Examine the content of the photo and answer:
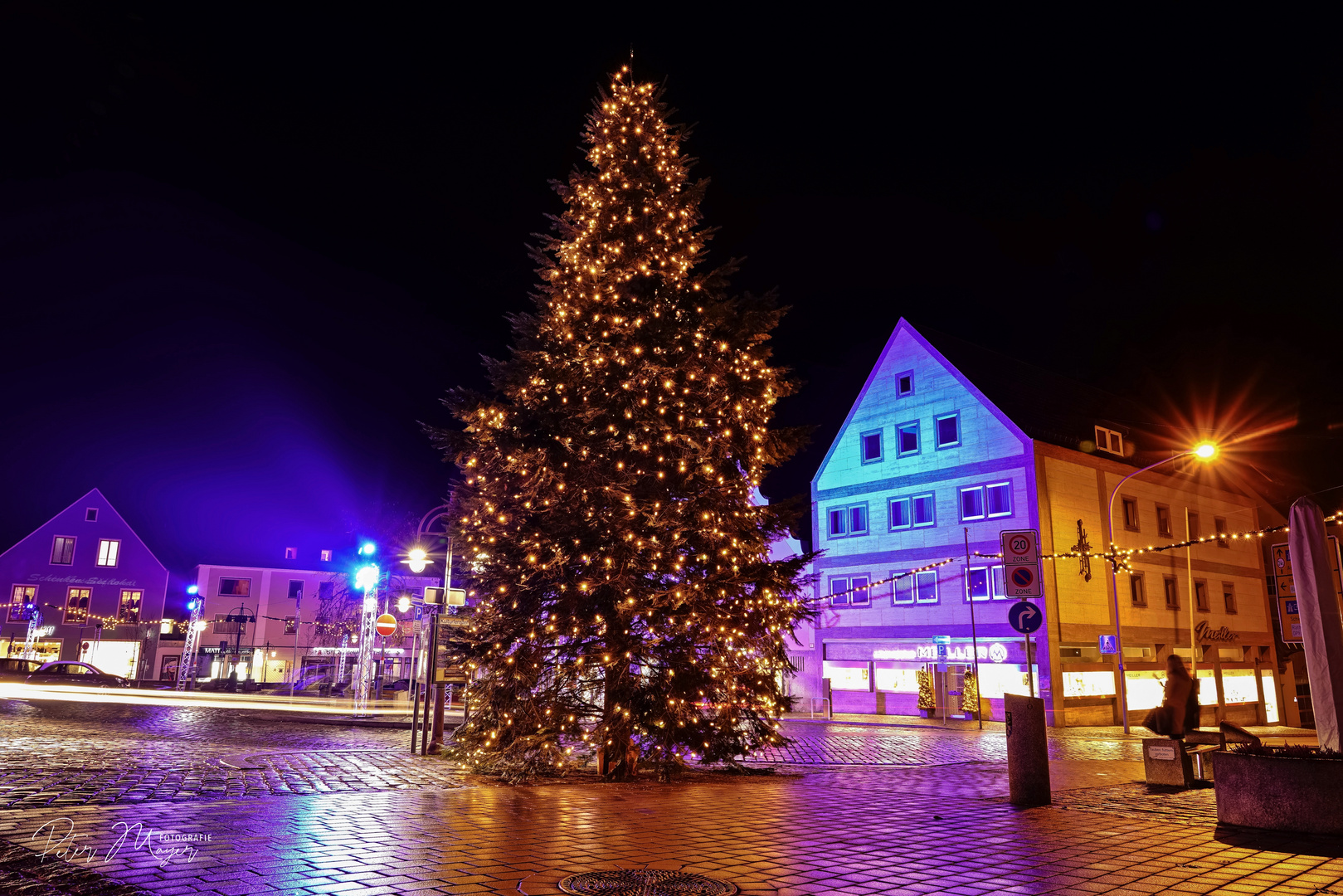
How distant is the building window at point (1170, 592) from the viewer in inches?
1468

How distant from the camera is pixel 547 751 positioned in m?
12.6

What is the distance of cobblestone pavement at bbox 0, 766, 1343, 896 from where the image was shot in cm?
585

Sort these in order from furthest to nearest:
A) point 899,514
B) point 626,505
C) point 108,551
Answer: point 108,551
point 899,514
point 626,505

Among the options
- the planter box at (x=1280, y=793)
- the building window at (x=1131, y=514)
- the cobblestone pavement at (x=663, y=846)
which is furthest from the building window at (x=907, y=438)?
the planter box at (x=1280, y=793)

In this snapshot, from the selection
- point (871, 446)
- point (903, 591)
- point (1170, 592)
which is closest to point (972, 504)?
point (903, 591)

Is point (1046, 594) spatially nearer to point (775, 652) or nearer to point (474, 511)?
point (775, 652)

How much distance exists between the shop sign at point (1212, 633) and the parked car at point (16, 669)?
5403 centimetres

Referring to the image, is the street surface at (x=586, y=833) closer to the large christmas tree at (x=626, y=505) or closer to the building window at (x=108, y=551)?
the large christmas tree at (x=626, y=505)

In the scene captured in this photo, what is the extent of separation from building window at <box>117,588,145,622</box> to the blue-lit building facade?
141ft

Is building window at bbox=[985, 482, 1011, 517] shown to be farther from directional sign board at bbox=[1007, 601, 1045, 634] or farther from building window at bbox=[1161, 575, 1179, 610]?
directional sign board at bbox=[1007, 601, 1045, 634]

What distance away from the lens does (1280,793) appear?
326 inches

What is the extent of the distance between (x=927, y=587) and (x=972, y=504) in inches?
149

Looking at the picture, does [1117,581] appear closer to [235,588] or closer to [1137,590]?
[1137,590]

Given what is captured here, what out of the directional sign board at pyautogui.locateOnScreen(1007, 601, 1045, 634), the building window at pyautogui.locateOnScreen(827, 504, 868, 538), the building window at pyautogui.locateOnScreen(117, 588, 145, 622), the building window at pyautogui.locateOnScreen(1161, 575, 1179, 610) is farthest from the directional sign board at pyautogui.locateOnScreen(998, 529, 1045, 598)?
the building window at pyautogui.locateOnScreen(117, 588, 145, 622)
